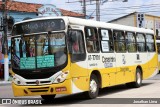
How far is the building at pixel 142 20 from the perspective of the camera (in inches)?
2248

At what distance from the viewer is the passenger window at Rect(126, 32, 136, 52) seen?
59.5 ft

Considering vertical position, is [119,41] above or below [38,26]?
below

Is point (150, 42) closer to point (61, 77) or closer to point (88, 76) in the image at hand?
point (88, 76)

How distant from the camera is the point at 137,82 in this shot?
19.0 meters

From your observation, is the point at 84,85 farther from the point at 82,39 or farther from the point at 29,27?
the point at 29,27

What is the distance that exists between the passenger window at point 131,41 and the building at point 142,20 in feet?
125

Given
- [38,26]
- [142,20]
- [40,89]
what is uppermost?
[142,20]

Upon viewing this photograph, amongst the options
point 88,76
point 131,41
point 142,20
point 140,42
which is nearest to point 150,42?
point 140,42

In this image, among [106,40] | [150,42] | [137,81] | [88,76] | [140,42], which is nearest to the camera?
[88,76]

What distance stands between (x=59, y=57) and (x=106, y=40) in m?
3.40

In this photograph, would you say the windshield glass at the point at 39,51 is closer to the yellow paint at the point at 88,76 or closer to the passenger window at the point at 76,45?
the passenger window at the point at 76,45

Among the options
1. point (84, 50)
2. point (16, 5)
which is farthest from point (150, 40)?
point (16, 5)

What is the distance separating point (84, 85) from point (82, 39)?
161 cm

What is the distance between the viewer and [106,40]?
15969 millimetres
